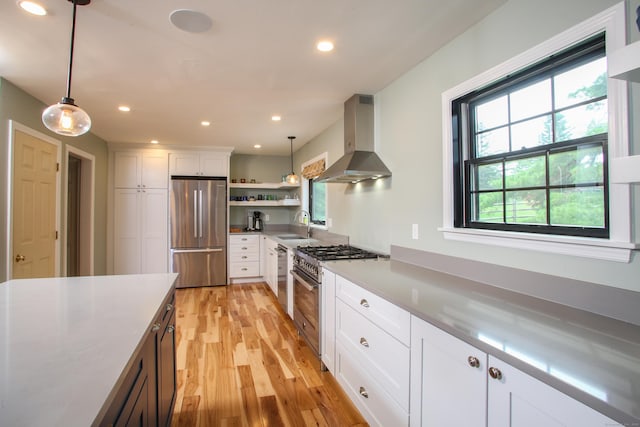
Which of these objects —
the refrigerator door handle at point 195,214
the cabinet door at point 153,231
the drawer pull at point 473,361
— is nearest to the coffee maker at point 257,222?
the refrigerator door handle at point 195,214

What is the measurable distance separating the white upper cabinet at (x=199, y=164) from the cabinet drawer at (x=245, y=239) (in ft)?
3.58

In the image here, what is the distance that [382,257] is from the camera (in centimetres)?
281

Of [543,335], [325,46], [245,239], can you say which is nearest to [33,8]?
[325,46]

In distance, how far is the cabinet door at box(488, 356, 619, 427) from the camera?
812 millimetres

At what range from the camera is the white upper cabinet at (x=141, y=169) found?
5289mm

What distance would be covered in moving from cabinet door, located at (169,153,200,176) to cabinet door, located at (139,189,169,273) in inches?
16.1

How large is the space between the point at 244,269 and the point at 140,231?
5.84ft

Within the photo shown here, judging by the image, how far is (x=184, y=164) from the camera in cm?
550

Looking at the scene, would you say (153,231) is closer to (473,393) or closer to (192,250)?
(192,250)

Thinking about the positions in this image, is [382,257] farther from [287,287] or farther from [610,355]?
[610,355]

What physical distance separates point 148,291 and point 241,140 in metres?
3.72

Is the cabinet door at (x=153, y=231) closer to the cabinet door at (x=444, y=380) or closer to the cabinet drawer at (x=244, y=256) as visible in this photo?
the cabinet drawer at (x=244, y=256)

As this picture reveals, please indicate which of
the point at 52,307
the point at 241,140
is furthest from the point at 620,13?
the point at 241,140

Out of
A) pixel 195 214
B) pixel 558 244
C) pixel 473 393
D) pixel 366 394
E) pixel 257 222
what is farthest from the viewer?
pixel 257 222
